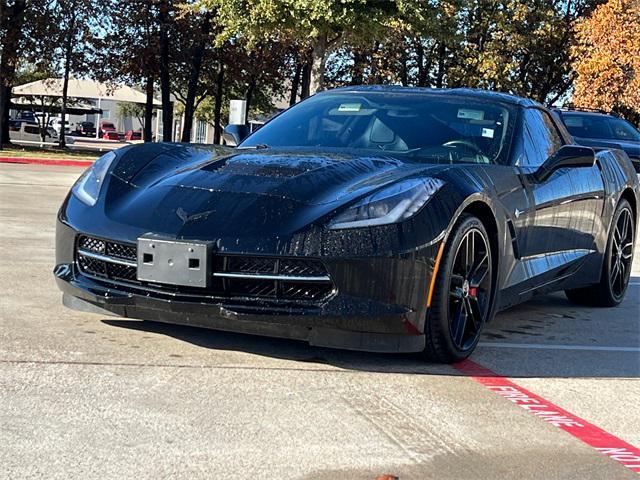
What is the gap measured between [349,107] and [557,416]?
256 centimetres

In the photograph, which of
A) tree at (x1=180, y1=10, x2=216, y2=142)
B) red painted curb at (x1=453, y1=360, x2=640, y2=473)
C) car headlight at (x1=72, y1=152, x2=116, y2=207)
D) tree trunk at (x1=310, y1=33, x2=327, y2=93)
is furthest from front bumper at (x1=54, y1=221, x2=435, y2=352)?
tree at (x1=180, y1=10, x2=216, y2=142)

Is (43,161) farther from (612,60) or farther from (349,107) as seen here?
(612,60)

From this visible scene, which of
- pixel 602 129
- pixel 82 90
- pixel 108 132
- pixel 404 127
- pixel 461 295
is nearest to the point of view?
pixel 461 295

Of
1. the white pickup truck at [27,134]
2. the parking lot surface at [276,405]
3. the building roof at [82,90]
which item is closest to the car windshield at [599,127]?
the parking lot surface at [276,405]

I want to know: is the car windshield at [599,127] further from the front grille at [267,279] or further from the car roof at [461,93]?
the front grille at [267,279]

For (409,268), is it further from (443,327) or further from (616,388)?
(616,388)

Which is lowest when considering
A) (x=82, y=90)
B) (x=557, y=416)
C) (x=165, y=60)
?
(x=557, y=416)

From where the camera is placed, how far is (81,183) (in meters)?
4.79

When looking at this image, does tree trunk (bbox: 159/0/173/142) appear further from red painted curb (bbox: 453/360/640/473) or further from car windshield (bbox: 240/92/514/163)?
red painted curb (bbox: 453/360/640/473)

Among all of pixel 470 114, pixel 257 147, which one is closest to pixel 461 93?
pixel 470 114

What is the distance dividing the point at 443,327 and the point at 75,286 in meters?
1.76

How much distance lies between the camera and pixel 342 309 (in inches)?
158

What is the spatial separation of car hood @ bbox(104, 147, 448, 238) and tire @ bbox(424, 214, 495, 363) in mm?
380

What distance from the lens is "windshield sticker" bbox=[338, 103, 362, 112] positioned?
223 inches
